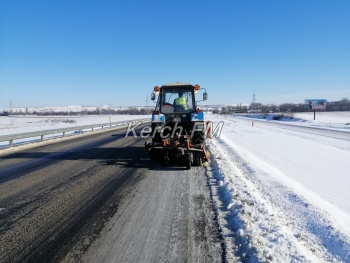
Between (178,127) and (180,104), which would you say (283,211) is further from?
(180,104)

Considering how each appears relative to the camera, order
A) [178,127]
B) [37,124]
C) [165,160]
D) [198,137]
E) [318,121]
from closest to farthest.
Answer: [165,160], [198,137], [178,127], [318,121], [37,124]

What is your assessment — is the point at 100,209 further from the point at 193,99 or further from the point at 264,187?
the point at 193,99

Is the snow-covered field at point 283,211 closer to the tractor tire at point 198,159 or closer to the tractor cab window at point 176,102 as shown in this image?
the tractor tire at point 198,159

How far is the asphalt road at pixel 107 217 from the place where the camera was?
10.9 ft

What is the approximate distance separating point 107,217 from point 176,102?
609 centimetres

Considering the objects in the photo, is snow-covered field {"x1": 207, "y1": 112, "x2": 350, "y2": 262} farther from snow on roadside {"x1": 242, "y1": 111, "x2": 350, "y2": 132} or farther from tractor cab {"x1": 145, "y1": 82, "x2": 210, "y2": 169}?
snow on roadside {"x1": 242, "y1": 111, "x2": 350, "y2": 132}

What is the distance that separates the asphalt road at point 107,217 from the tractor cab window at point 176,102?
271 centimetres

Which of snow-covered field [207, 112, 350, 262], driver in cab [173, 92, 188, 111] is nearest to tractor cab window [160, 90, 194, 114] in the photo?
driver in cab [173, 92, 188, 111]

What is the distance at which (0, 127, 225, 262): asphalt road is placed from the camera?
3.33 metres

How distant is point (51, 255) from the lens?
3.24 metres

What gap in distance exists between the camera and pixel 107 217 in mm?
4426

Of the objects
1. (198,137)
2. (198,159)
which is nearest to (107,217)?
(198,159)

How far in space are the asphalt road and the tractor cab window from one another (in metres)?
2.71

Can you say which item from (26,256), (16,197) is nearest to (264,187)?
(26,256)
